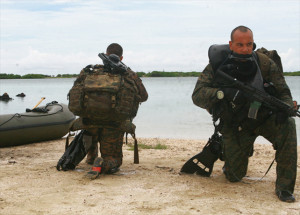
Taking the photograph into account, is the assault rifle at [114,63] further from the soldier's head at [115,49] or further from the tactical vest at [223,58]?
the tactical vest at [223,58]

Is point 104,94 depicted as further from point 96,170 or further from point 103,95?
point 96,170

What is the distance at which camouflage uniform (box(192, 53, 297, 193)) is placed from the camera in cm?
362

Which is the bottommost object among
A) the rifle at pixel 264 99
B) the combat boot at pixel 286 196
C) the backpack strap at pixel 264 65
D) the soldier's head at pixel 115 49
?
the combat boot at pixel 286 196

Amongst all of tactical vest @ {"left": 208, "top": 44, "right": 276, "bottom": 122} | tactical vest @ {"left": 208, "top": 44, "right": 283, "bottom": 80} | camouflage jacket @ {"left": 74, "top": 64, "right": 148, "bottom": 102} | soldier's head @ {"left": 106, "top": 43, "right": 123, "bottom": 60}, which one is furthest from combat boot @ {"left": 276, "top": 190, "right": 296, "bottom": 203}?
soldier's head @ {"left": 106, "top": 43, "right": 123, "bottom": 60}

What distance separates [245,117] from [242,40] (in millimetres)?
759

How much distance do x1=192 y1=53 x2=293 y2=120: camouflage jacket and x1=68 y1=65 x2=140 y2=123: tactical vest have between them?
0.82 metres

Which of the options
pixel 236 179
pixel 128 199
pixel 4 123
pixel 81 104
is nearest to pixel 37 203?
pixel 128 199

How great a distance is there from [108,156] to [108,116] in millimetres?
520

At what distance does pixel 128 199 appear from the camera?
3.52m

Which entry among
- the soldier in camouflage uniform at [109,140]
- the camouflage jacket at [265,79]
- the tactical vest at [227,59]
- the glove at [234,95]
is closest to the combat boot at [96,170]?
the soldier in camouflage uniform at [109,140]

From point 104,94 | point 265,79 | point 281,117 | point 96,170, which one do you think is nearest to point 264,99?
point 281,117

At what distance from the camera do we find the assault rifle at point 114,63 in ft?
14.6

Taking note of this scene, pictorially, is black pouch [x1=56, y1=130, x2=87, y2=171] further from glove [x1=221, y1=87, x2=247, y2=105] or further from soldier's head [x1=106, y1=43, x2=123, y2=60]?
glove [x1=221, y1=87, x2=247, y2=105]

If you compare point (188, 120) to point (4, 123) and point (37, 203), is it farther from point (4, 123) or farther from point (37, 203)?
point (37, 203)
